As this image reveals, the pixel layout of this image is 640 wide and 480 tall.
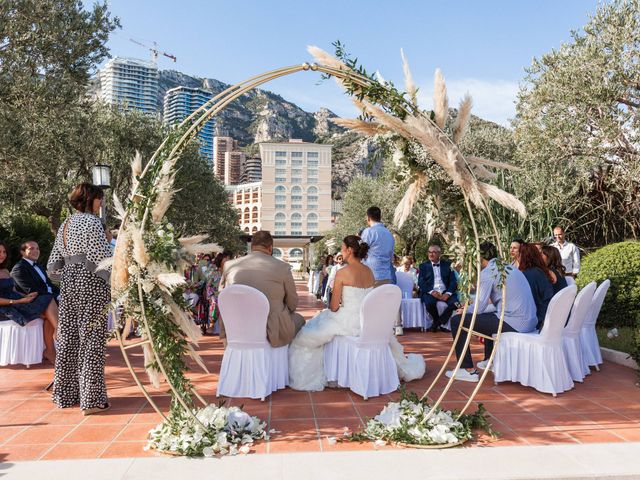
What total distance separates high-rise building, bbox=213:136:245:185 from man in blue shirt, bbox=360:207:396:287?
169677 mm

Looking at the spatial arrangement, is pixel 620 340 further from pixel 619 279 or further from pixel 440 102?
pixel 440 102

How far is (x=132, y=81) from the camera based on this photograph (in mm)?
145125

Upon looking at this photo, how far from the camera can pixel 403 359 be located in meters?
6.14

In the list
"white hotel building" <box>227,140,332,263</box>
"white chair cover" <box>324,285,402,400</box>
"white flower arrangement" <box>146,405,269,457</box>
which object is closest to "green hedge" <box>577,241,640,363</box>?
"white chair cover" <box>324,285,402,400</box>

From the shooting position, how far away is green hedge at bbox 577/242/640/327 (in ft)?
28.3

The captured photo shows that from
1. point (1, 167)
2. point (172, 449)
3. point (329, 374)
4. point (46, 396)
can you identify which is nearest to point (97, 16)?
point (1, 167)

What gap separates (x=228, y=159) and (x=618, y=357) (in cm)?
17502

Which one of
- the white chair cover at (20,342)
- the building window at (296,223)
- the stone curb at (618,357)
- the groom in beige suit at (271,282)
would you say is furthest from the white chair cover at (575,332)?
the building window at (296,223)

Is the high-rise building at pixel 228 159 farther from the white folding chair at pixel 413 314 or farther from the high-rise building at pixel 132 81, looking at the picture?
the white folding chair at pixel 413 314

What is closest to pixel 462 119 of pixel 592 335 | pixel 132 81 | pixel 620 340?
pixel 592 335

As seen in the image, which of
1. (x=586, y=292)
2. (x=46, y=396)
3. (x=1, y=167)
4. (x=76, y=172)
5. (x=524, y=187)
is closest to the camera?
(x=46, y=396)

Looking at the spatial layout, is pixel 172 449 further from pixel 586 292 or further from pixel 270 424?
pixel 586 292

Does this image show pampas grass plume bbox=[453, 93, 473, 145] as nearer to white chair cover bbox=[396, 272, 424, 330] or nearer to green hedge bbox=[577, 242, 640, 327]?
green hedge bbox=[577, 242, 640, 327]

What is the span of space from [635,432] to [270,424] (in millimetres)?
3092
